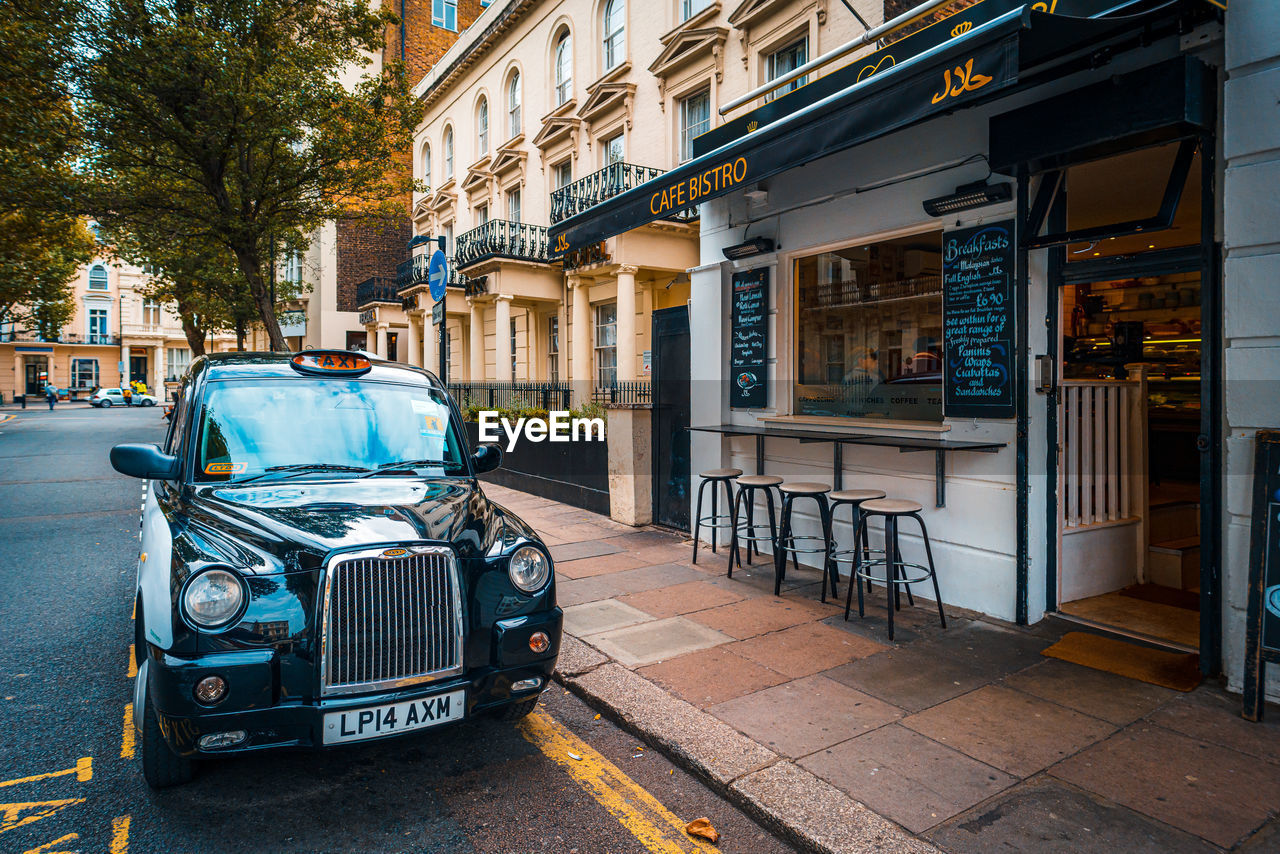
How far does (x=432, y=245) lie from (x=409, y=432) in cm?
2456

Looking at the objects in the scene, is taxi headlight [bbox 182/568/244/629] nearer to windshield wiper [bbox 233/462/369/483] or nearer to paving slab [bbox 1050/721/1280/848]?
windshield wiper [bbox 233/462/369/483]

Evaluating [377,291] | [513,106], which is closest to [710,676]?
[513,106]

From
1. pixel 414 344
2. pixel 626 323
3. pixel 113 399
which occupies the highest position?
pixel 414 344

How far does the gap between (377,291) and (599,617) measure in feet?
89.5

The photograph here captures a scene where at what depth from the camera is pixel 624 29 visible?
15.7 meters

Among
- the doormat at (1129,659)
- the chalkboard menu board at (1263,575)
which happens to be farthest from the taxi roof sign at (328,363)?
the chalkboard menu board at (1263,575)

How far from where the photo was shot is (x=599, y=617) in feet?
18.1

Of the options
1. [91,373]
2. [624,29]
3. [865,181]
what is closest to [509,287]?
[624,29]

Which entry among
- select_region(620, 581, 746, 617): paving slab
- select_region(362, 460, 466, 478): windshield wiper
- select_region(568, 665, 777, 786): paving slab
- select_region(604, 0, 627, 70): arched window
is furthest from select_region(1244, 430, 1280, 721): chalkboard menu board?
select_region(604, 0, 627, 70): arched window

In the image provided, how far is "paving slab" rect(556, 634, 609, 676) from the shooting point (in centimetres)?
447

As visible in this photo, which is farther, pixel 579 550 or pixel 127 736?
pixel 579 550

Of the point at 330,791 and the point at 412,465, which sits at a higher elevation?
the point at 412,465

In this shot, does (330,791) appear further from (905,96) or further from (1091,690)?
(905,96)

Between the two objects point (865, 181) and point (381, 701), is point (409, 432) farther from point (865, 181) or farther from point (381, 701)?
point (865, 181)
